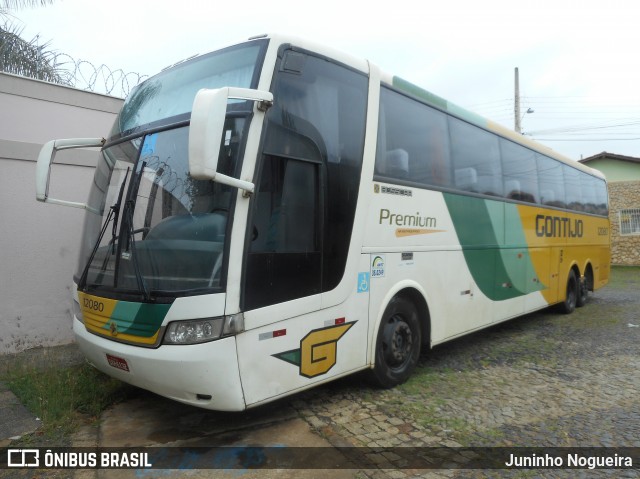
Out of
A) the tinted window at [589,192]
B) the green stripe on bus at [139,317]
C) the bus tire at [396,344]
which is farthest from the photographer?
the tinted window at [589,192]

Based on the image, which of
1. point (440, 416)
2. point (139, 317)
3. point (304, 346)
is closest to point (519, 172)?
point (440, 416)

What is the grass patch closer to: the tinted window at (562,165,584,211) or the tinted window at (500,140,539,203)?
the tinted window at (500,140,539,203)

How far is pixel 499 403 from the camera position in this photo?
4.70 metres

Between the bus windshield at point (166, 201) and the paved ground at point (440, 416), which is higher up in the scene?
the bus windshield at point (166, 201)

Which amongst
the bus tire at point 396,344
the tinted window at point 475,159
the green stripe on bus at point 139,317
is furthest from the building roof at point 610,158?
the green stripe on bus at point 139,317

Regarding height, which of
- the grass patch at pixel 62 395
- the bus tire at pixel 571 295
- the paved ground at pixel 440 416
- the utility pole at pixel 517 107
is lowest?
the paved ground at pixel 440 416

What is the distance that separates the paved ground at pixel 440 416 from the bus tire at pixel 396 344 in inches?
6.8

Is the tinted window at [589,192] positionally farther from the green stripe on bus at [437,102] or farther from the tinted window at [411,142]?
the tinted window at [411,142]

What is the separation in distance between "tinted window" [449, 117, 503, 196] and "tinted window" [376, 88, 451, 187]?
237 millimetres

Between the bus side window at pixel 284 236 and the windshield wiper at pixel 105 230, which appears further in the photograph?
the windshield wiper at pixel 105 230

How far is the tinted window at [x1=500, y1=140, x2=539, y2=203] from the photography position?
734 centimetres

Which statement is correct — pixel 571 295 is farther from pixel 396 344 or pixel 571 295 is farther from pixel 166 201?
pixel 166 201

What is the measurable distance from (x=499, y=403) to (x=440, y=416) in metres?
0.79

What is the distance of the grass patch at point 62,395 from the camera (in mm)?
4074
